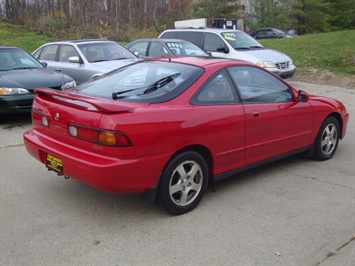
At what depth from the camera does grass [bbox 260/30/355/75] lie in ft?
48.1

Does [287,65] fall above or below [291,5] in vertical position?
below

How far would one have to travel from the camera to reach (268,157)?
15.8ft

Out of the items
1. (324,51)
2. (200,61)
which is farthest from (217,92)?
(324,51)

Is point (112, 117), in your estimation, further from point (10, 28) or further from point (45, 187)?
point (10, 28)

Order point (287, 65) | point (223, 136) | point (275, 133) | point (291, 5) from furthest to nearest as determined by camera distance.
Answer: point (291, 5) → point (287, 65) → point (275, 133) → point (223, 136)

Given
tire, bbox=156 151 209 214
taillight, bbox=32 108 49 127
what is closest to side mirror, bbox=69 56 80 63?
taillight, bbox=32 108 49 127

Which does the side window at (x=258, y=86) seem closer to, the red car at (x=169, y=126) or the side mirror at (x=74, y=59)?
the red car at (x=169, y=126)

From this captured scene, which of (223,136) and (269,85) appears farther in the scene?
(269,85)

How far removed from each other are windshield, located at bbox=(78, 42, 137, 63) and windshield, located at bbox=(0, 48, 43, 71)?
4.28 ft

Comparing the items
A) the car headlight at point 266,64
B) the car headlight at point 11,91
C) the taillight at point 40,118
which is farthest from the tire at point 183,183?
the car headlight at point 266,64

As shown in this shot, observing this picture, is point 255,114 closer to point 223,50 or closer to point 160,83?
point 160,83

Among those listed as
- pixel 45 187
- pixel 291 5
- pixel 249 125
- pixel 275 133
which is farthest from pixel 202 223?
pixel 291 5

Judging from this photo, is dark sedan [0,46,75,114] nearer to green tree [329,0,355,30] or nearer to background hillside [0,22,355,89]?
background hillside [0,22,355,89]

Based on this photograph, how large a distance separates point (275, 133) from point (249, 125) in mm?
508
